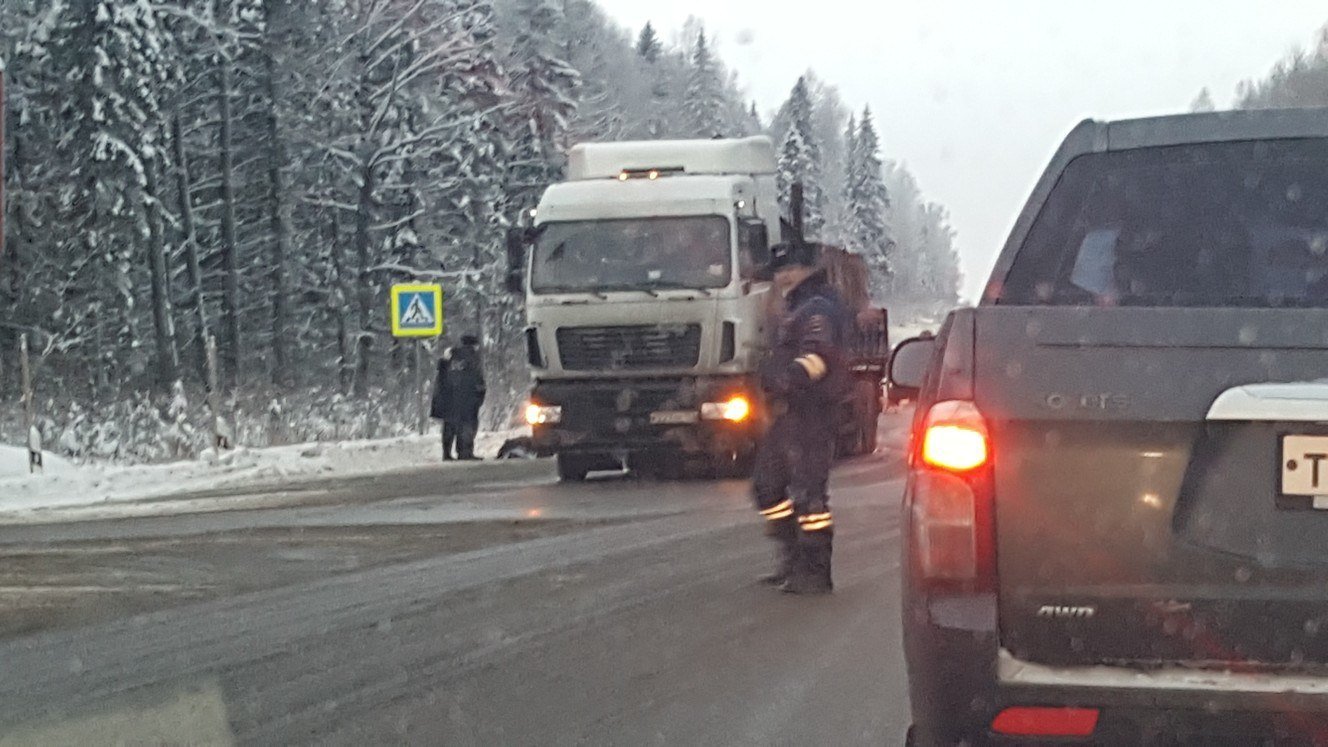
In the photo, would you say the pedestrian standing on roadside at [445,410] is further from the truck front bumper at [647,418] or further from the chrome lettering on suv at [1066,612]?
the chrome lettering on suv at [1066,612]

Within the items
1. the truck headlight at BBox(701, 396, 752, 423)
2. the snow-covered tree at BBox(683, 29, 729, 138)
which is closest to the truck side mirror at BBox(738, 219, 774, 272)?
the truck headlight at BBox(701, 396, 752, 423)

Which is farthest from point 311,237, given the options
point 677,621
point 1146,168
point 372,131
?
point 1146,168

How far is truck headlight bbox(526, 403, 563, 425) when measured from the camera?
17453 millimetres

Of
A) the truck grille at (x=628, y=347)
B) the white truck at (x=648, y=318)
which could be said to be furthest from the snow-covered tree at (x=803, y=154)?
the truck grille at (x=628, y=347)

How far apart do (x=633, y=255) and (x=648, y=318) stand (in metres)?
0.75

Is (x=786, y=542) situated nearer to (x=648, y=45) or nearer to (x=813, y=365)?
(x=813, y=365)

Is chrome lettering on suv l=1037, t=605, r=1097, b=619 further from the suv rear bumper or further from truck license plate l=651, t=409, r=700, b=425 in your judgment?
truck license plate l=651, t=409, r=700, b=425

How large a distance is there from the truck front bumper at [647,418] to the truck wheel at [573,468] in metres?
0.71

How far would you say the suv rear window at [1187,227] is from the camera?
14.2 ft

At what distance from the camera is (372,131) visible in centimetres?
4303

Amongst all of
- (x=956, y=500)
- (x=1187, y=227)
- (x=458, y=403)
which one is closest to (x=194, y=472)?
(x=458, y=403)

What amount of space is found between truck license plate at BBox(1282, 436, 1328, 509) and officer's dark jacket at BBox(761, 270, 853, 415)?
5462 mm

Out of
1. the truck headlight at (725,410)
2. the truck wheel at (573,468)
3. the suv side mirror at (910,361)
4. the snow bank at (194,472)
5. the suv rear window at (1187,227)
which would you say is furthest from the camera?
the truck wheel at (573,468)

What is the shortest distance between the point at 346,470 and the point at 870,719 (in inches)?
596
